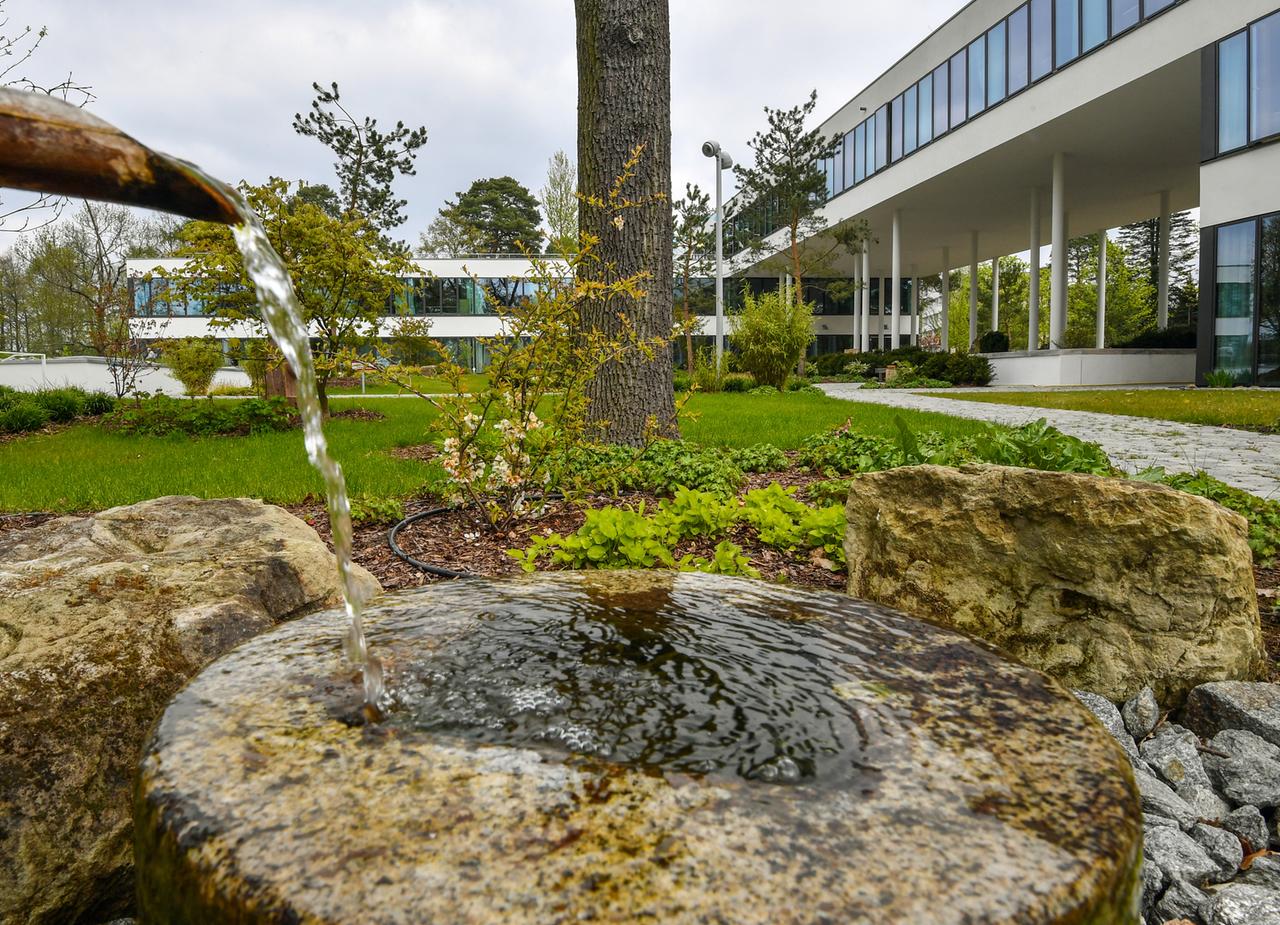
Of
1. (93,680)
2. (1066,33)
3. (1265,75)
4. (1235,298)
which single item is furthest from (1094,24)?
(93,680)

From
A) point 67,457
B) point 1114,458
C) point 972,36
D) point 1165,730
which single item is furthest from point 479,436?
point 972,36

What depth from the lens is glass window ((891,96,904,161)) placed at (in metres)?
27.7

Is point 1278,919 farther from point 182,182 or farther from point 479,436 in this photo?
point 479,436

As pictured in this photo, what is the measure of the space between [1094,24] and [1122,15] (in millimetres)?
773

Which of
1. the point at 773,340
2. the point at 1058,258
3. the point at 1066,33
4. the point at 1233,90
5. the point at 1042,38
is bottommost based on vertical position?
the point at 773,340

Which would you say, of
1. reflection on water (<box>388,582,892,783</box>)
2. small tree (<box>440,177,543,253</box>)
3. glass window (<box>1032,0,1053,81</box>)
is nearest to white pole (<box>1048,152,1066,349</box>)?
glass window (<box>1032,0,1053,81</box>)

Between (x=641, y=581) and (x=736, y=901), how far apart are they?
4.34ft

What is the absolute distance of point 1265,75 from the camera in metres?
14.7

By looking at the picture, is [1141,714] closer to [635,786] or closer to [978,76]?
[635,786]

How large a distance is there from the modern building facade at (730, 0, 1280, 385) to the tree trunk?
14509 mm

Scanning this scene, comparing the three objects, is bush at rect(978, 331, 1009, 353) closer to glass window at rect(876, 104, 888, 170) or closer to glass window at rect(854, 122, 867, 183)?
glass window at rect(876, 104, 888, 170)

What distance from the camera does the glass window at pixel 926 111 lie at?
998 inches

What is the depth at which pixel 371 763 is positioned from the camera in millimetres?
1154

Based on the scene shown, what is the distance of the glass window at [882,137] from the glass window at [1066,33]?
9.33 meters
